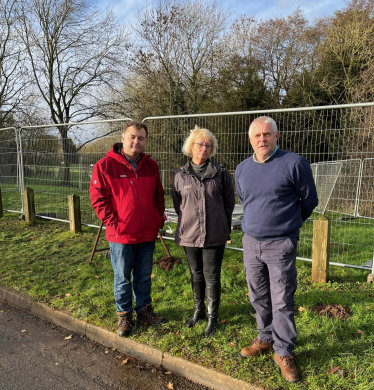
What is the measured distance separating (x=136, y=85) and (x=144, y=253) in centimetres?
1503

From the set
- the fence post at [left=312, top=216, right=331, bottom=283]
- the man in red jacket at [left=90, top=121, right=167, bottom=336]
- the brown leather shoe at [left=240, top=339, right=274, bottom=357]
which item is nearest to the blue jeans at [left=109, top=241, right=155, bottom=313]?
the man in red jacket at [left=90, top=121, right=167, bottom=336]

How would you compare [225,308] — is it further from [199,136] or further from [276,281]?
[199,136]

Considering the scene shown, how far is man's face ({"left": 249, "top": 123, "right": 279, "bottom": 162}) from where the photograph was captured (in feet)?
8.04

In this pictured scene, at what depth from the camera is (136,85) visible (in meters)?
16.7

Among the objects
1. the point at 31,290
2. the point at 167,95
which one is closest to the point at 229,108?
the point at 167,95

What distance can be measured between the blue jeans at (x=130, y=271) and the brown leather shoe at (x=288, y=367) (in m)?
1.48

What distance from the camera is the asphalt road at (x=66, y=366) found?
2654 millimetres

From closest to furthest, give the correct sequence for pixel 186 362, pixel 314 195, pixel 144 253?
pixel 314 195 → pixel 186 362 → pixel 144 253

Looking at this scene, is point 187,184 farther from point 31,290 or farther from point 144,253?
point 31,290

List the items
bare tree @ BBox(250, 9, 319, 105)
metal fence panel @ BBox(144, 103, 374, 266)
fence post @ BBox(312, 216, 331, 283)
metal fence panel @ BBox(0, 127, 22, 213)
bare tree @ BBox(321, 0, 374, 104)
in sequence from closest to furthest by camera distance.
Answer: fence post @ BBox(312, 216, 331, 283)
metal fence panel @ BBox(144, 103, 374, 266)
metal fence panel @ BBox(0, 127, 22, 213)
bare tree @ BBox(321, 0, 374, 104)
bare tree @ BBox(250, 9, 319, 105)

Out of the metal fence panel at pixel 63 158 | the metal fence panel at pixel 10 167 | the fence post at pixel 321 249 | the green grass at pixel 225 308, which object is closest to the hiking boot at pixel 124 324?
the green grass at pixel 225 308

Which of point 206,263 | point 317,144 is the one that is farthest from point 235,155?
point 206,263

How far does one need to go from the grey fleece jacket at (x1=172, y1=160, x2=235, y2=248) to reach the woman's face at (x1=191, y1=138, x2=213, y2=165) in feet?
0.30

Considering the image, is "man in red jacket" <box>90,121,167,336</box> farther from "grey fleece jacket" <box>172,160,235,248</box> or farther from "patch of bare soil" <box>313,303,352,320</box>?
"patch of bare soil" <box>313,303,352,320</box>
